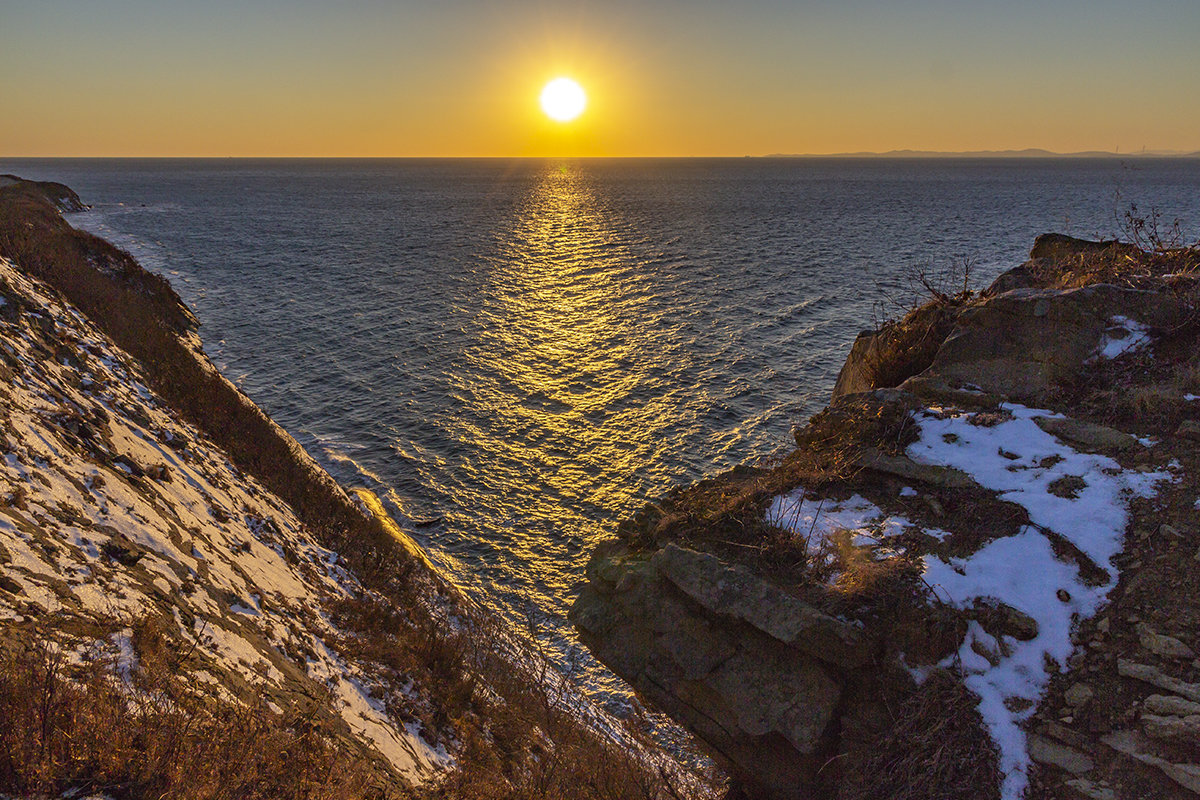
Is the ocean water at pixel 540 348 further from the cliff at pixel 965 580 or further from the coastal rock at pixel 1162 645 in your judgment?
the coastal rock at pixel 1162 645

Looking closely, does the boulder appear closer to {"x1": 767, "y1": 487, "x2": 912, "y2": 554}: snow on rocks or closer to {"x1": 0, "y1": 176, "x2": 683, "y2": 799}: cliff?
{"x1": 767, "y1": 487, "x2": 912, "y2": 554}: snow on rocks

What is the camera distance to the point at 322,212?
115m

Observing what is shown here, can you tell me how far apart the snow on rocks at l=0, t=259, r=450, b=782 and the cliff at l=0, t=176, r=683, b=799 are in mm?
40

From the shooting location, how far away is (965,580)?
734cm

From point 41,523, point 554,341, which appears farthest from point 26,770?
point 554,341

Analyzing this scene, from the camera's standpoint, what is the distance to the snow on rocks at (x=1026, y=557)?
6469mm

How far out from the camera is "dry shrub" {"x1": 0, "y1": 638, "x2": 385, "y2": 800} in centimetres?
393

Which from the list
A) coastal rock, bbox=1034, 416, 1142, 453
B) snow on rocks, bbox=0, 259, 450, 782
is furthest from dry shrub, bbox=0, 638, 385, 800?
coastal rock, bbox=1034, 416, 1142, 453

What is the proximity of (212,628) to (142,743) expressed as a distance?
3.23m

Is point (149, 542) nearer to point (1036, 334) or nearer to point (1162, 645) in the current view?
point (1162, 645)

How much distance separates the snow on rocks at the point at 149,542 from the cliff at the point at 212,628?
4cm

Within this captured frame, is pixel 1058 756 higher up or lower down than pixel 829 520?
lower down

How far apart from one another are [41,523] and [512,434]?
18873 mm

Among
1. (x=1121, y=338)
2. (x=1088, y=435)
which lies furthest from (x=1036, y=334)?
(x=1088, y=435)
